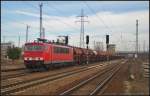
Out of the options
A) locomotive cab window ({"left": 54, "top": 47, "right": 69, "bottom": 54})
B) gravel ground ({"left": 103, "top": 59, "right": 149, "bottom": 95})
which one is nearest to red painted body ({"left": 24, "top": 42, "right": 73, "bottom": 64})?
locomotive cab window ({"left": 54, "top": 47, "right": 69, "bottom": 54})

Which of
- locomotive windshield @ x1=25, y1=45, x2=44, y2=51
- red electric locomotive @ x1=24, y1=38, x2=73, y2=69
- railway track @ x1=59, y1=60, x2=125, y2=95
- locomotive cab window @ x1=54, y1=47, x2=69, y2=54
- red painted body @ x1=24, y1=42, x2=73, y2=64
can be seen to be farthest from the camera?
locomotive cab window @ x1=54, y1=47, x2=69, y2=54

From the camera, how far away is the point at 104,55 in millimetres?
106688

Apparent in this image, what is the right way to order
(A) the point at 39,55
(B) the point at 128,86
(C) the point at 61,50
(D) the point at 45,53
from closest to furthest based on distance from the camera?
(B) the point at 128,86 < (A) the point at 39,55 < (D) the point at 45,53 < (C) the point at 61,50

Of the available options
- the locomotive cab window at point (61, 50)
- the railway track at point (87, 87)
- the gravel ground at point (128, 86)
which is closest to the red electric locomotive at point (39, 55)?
the locomotive cab window at point (61, 50)

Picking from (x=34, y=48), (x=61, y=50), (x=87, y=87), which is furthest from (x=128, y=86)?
(x=61, y=50)

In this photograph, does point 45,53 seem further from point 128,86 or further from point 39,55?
point 128,86

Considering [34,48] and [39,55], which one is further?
[34,48]

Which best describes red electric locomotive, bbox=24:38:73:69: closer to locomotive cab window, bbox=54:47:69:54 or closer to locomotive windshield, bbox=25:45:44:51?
locomotive windshield, bbox=25:45:44:51

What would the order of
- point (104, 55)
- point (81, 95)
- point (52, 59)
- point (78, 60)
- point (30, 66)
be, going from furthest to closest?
point (104, 55) < point (78, 60) < point (52, 59) < point (30, 66) < point (81, 95)

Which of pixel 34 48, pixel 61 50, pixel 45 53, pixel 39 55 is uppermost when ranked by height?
pixel 34 48

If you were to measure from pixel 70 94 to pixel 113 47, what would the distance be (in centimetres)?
12316

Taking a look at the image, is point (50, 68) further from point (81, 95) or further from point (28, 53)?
point (81, 95)

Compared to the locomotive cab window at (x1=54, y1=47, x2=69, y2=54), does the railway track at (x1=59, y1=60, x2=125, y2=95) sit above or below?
below

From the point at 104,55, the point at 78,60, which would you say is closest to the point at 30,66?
the point at 78,60
